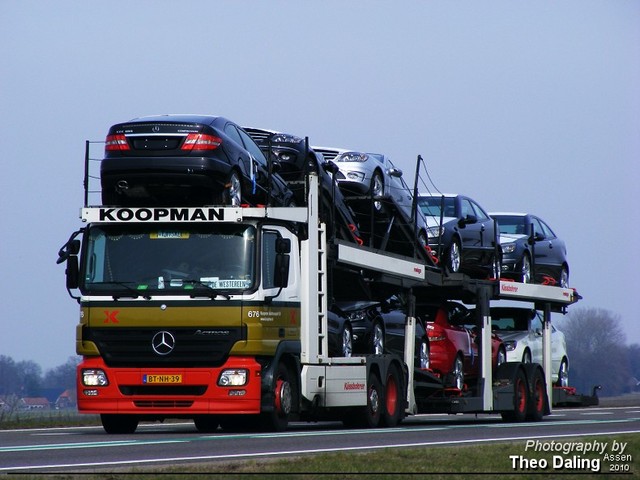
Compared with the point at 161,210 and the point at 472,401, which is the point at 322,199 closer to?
the point at 161,210

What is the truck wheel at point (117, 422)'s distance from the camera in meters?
17.3

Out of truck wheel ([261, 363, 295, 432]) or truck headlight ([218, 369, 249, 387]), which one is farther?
truck wheel ([261, 363, 295, 432])

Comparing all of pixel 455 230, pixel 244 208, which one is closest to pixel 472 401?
pixel 455 230

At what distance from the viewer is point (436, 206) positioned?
23.4 m

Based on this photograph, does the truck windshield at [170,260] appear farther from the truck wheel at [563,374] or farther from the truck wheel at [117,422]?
the truck wheel at [563,374]

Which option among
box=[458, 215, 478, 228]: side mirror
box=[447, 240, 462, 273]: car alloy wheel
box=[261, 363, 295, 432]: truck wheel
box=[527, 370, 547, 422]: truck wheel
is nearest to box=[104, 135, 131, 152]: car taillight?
box=[261, 363, 295, 432]: truck wheel

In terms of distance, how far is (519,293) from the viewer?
24500 mm

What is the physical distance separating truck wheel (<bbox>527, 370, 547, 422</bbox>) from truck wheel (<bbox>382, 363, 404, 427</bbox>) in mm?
4306

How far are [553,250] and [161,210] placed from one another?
487 inches

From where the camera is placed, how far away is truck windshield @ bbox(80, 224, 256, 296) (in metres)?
16.2

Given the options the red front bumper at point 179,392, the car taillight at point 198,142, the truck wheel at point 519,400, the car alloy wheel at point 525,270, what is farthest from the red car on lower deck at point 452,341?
the car taillight at point 198,142

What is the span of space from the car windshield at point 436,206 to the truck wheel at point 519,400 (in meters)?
2.95

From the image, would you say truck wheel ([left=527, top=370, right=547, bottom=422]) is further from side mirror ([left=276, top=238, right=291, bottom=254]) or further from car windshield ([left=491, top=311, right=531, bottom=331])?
side mirror ([left=276, top=238, right=291, bottom=254])

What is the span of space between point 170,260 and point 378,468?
5860 millimetres
